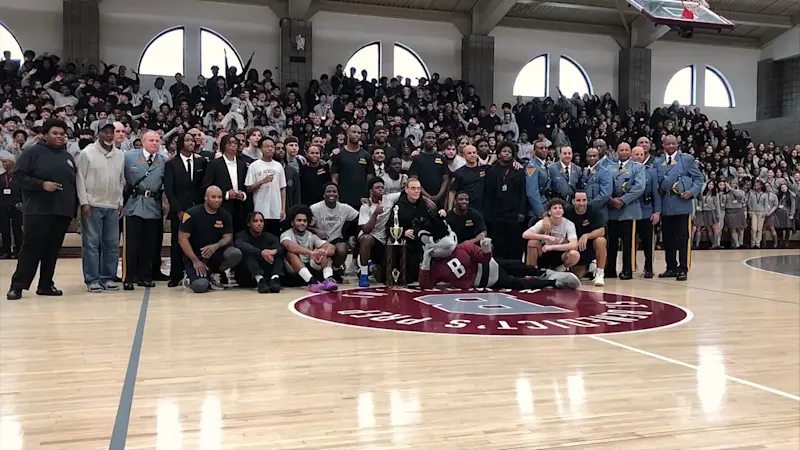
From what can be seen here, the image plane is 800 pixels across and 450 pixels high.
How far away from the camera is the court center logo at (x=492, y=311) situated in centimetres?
511

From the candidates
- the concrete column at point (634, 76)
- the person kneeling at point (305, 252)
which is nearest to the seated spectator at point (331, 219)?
the person kneeling at point (305, 252)

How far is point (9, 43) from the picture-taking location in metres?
17.6

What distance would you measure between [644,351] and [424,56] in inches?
699

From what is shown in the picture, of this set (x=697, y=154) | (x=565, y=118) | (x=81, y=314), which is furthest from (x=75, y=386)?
(x=697, y=154)

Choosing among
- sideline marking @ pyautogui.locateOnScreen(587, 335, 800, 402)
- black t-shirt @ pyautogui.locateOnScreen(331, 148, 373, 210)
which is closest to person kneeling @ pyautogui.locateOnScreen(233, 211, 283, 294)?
black t-shirt @ pyautogui.locateOnScreen(331, 148, 373, 210)

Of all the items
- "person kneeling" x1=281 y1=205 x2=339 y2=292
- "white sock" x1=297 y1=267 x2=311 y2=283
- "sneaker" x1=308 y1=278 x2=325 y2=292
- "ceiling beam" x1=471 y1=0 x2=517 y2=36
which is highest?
"ceiling beam" x1=471 y1=0 x2=517 y2=36

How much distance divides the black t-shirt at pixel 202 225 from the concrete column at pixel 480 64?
14.8 m

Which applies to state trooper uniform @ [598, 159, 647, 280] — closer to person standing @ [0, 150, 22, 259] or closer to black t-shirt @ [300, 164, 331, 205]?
black t-shirt @ [300, 164, 331, 205]

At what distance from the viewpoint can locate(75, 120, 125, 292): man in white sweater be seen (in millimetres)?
6891

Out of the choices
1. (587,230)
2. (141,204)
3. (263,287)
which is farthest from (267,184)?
(587,230)

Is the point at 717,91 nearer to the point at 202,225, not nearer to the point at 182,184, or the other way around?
the point at 182,184

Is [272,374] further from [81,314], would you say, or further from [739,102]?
[739,102]

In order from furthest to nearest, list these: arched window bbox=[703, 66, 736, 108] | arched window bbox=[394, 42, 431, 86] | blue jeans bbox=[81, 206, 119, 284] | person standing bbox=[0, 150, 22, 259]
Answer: arched window bbox=[703, 66, 736, 108] < arched window bbox=[394, 42, 431, 86] < person standing bbox=[0, 150, 22, 259] < blue jeans bbox=[81, 206, 119, 284]

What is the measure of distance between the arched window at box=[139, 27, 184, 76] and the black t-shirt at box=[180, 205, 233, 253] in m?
12.8
